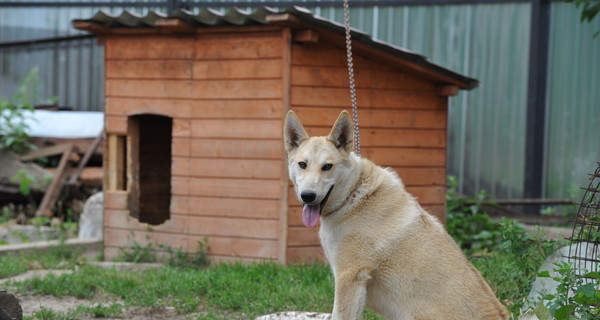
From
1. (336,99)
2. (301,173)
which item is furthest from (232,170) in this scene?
(301,173)

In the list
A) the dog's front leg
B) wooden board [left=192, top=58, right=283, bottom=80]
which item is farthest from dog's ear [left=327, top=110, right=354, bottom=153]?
wooden board [left=192, top=58, right=283, bottom=80]

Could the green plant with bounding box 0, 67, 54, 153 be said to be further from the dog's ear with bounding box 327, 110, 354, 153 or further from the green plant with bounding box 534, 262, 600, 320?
the green plant with bounding box 534, 262, 600, 320

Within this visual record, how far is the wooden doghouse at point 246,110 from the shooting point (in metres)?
7.25

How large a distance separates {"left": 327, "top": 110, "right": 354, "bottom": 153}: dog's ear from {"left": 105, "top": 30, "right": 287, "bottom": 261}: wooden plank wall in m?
3.21

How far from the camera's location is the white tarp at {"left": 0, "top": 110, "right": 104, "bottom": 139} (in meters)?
11.4

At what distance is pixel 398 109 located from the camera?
25.7ft

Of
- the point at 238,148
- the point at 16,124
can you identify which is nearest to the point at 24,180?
the point at 16,124

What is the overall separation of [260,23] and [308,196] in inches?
149

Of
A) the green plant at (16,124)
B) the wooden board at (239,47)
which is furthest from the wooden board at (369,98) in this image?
the green plant at (16,124)

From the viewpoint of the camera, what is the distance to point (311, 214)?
3936mm

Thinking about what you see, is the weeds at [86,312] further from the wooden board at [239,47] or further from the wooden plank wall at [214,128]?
the wooden board at [239,47]

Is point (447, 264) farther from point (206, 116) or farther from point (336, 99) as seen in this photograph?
point (206, 116)

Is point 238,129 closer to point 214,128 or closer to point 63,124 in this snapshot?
point 214,128

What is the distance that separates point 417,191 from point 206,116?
7.89 ft
